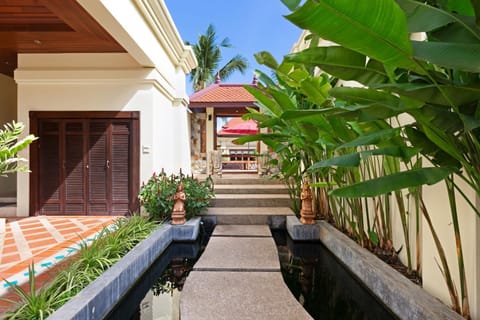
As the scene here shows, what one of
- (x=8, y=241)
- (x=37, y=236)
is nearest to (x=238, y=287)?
(x=37, y=236)

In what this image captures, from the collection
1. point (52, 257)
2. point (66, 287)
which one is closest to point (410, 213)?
point (66, 287)

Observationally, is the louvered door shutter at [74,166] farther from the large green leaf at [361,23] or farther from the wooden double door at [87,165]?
the large green leaf at [361,23]

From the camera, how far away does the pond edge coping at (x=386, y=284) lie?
2.00 m

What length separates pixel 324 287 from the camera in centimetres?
317

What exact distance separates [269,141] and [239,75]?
17.6m

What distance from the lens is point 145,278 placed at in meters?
3.36

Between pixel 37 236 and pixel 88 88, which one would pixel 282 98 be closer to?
pixel 37 236

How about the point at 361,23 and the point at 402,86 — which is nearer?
the point at 361,23

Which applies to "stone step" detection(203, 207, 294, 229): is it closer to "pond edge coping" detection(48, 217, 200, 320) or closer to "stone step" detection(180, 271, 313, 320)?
"pond edge coping" detection(48, 217, 200, 320)

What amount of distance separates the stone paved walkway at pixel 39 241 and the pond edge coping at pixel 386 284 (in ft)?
11.7

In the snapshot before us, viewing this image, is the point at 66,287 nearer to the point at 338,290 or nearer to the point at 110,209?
the point at 338,290

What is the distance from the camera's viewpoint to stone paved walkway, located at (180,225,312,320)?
93.6 inches

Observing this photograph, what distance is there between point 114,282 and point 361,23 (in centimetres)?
289

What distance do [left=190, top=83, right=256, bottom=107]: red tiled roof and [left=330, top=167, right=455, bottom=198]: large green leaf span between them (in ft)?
27.9
